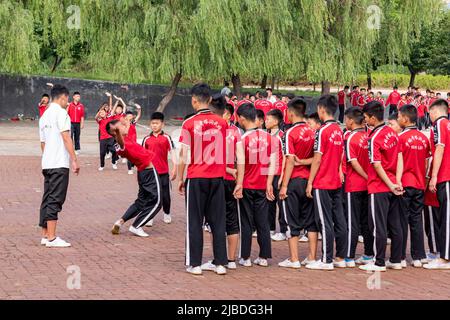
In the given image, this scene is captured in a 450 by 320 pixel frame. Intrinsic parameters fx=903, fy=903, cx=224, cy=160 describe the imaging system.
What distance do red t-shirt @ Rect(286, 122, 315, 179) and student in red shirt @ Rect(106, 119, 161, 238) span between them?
113 inches

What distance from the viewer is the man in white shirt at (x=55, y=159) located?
38.0 ft

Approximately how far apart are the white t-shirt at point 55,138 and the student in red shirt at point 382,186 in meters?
3.88

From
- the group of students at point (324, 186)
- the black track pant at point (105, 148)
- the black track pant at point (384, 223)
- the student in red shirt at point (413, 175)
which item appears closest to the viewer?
the group of students at point (324, 186)

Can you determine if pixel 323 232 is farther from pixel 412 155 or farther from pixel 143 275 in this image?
pixel 143 275

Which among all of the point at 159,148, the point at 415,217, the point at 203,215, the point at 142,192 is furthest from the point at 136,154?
the point at 415,217

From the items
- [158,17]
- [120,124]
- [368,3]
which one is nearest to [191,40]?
[158,17]

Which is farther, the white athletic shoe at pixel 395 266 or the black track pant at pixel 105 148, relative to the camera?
the black track pant at pixel 105 148

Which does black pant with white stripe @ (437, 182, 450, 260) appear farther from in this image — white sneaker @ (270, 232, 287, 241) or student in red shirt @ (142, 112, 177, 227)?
student in red shirt @ (142, 112, 177, 227)

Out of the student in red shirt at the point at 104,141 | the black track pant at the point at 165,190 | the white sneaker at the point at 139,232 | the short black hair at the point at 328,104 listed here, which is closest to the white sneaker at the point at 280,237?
the white sneaker at the point at 139,232

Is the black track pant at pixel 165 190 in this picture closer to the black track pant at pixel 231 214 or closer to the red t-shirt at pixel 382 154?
the black track pant at pixel 231 214

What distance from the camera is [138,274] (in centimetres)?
988

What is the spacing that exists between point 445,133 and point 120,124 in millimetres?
4086

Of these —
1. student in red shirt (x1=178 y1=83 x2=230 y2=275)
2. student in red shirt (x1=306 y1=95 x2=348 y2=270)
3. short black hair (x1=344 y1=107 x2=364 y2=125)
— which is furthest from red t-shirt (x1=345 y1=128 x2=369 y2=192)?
student in red shirt (x1=178 y1=83 x2=230 y2=275)

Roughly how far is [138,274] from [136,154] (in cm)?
318
